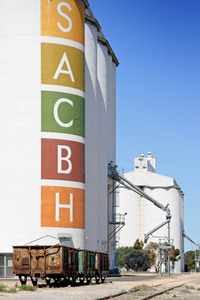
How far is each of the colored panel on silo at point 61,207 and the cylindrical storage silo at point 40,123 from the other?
10 centimetres

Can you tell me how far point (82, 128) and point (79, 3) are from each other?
559 inches

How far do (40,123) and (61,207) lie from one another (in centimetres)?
868

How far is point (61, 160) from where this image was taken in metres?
59.7

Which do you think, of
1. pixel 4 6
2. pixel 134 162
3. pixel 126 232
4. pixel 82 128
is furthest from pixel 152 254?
pixel 4 6

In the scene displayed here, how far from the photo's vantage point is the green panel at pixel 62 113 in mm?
60125

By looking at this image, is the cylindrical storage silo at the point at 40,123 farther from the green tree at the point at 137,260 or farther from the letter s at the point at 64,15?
the green tree at the point at 137,260

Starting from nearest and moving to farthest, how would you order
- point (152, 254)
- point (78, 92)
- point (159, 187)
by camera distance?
point (78, 92) < point (152, 254) < point (159, 187)

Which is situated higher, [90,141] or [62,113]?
[62,113]

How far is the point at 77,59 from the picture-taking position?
63.2 metres

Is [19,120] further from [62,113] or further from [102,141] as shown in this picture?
[102,141]

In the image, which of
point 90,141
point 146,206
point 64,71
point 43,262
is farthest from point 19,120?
point 146,206

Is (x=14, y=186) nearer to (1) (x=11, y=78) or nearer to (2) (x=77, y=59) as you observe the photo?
(1) (x=11, y=78)

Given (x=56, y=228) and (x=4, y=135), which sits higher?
(x=4, y=135)

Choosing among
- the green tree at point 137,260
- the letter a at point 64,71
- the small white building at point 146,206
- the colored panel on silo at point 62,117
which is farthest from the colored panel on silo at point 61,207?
the small white building at point 146,206
